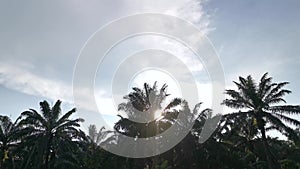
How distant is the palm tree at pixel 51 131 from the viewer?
90.1ft

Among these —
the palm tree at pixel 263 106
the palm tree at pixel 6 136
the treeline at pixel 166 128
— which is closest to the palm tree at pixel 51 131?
the treeline at pixel 166 128

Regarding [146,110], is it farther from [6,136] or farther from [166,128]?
[6,136]

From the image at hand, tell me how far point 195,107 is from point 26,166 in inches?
676

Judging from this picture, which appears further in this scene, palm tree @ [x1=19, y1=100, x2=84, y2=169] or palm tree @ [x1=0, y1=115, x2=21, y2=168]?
palm tree @ [x1=0, y1=115, x2=21, y2=168]

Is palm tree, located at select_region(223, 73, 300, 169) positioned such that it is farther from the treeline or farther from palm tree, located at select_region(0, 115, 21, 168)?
palm tree, located at select_region(0, 115, 21, 168)

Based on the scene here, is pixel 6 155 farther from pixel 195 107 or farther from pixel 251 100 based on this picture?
pixel 251 100

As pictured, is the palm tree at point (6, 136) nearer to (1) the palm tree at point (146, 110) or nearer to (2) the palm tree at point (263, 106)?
(1) the palm tree at point (146, 110)

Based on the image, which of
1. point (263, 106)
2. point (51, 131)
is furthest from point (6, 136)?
point (263, 106)

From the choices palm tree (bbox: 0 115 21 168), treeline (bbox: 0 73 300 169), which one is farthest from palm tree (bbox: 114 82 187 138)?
palm tree (bbox: 0 115 21 168)

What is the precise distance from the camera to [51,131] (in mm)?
28328

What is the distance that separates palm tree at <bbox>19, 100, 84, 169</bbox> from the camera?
27.5 m

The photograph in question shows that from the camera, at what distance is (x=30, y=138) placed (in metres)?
27.8

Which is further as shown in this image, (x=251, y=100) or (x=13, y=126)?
(x=13, y=126)

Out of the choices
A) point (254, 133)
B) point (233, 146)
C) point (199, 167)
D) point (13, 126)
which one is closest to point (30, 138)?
point (13, 126)
